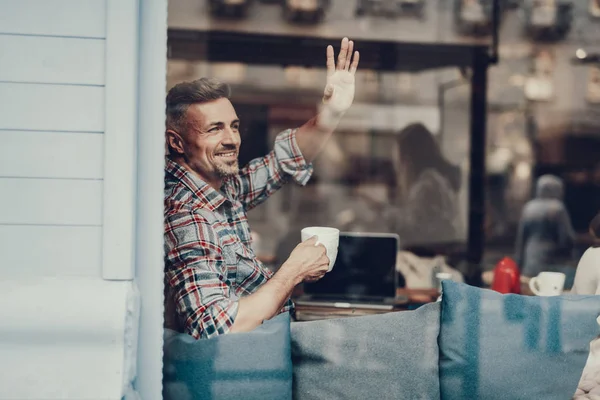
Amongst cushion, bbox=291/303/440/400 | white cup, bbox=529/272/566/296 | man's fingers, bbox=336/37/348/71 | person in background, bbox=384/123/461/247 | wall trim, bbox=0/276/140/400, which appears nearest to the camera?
wall trim, bbox=0/276/140/400

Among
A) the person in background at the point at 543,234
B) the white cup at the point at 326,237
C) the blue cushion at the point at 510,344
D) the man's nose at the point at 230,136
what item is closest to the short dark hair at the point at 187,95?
the man's nose at the point at 230,136

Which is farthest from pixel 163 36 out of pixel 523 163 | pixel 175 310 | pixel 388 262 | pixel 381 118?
pixel 523 163

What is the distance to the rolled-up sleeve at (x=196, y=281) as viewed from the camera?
6.94 ft

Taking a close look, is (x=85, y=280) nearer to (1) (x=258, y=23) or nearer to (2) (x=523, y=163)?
(1) (x=258, y=23)

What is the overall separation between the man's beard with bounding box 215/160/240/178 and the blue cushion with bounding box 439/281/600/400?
2.83 feet

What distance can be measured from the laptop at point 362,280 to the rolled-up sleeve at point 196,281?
0.96 meters

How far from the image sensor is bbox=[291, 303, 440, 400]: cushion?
7.19 ft

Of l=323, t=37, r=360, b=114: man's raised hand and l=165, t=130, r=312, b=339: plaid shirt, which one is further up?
l=323, t=37, r=360, b=114: man's raised hand

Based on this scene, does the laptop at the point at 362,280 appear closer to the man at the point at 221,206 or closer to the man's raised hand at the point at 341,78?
the man at the point at 221,206

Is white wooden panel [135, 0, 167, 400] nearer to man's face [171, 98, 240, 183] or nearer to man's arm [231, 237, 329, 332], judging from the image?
→ man's arm [231, 237, 329, 332]

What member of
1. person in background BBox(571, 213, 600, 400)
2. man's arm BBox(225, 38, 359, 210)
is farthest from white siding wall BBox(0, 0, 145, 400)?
person in background BBox(571, 213, 600, 400)

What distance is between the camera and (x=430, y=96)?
10.1 meters

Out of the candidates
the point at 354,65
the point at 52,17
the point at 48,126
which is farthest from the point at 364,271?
the point at 52,17

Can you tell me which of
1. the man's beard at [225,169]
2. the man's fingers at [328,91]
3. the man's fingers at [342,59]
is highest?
the man's fingers at [342,59]
